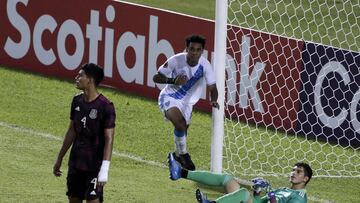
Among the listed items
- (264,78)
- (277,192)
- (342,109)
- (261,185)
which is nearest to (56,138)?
(264,78)

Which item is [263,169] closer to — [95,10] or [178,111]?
[178,111]

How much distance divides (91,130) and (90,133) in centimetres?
4

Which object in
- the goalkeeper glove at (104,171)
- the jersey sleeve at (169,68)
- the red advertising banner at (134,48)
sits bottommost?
the goalkeeper glove at (104,171)

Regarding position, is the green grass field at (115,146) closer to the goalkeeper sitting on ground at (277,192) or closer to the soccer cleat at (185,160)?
the soccer cleat at (185,160)

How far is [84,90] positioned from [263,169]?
5.07 meters

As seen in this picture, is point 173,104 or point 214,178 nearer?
point 214,178

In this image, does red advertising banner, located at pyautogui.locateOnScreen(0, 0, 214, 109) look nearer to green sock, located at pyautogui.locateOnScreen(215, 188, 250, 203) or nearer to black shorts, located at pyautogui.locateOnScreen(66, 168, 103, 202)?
green sock, located at pyautogui.locateOnScreen(215, 188, 250, 203)

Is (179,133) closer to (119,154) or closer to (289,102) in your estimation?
(119,154)

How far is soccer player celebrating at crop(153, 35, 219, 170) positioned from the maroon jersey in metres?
3.27

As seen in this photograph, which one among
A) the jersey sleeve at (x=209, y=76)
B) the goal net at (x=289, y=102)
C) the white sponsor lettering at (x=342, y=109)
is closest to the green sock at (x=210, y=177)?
the jersey sleeve at (x=209, y=76)

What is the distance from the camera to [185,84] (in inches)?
648

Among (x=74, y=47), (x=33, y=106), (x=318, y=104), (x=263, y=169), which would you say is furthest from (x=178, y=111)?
(x=74, y=47)

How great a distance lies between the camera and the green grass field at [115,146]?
50.5ft

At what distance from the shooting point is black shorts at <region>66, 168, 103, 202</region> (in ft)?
41.5
